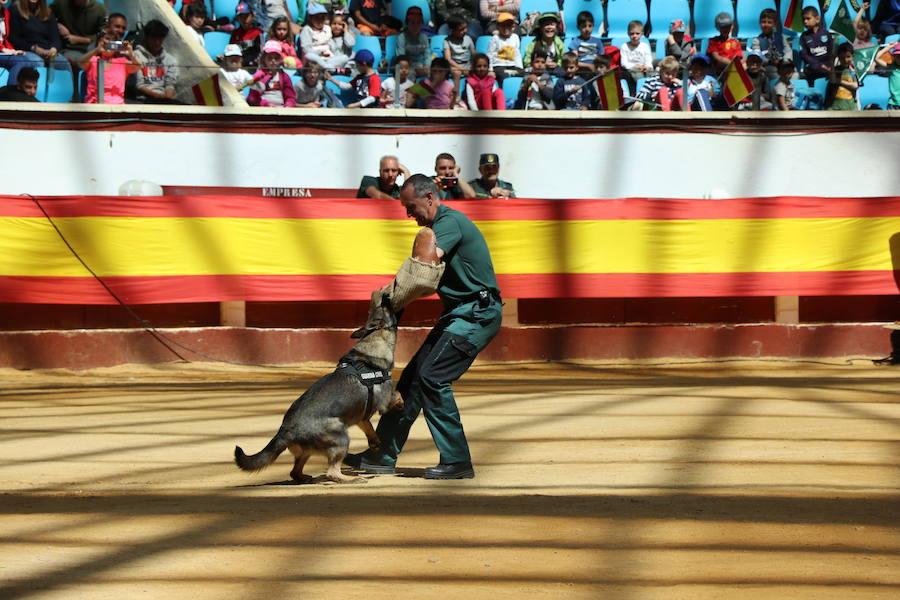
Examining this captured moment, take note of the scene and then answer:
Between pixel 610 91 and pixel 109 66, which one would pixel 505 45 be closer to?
pixel 610 91

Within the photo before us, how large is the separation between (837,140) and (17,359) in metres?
11.7

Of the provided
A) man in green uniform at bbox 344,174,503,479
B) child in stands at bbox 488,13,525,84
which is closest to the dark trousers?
man in green uniform at bbox 344,174,503,479

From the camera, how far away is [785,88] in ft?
60.2

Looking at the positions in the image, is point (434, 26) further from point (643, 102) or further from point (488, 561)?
point (488, 561)

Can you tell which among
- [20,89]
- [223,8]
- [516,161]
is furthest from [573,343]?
[223,8]

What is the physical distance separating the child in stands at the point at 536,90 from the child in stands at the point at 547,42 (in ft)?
1.67

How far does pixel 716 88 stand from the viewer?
59.7 feet

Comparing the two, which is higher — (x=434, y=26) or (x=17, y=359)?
(x=434, y=26)

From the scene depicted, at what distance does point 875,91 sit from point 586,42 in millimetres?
4407

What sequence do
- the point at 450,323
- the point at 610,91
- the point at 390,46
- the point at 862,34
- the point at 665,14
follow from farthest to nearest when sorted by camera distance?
the point at 665,14 → the point at 390,46 → the point at 862,34 → the point at 610,91 → the point at 450,323

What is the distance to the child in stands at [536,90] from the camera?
17.8 meters

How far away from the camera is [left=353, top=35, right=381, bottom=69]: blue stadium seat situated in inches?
756

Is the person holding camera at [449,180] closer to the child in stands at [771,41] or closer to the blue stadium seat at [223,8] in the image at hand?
the child in stands at [771,41]

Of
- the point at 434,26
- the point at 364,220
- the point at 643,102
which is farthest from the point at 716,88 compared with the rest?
the point at 364,220
